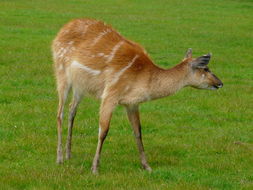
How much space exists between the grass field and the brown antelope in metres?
0.46

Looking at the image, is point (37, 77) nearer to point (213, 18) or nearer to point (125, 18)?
point (125, 18)

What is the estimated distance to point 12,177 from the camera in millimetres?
7324

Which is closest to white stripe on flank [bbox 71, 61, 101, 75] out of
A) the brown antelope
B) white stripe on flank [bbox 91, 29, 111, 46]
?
the brown antelope

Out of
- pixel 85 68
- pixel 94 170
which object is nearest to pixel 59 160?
pixel 94 170

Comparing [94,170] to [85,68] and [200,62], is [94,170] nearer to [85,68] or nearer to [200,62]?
[85,68]

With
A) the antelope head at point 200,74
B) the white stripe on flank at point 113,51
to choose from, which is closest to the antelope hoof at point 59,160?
the white stripe on flank at point 113,51

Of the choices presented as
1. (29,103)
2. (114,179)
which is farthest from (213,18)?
(114,179)

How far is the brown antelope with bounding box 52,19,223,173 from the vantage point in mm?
7914

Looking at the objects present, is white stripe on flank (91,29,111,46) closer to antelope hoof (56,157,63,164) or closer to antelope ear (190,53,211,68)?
antelope ear (190,53,211,68)

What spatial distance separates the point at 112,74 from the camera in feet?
26.6

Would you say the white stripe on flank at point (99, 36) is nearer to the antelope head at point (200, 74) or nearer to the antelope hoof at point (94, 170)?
the antelope head at point (200, 74)

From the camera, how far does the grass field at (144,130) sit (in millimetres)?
7512

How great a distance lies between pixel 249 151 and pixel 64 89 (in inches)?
112

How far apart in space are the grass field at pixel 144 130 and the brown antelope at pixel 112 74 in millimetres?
461
